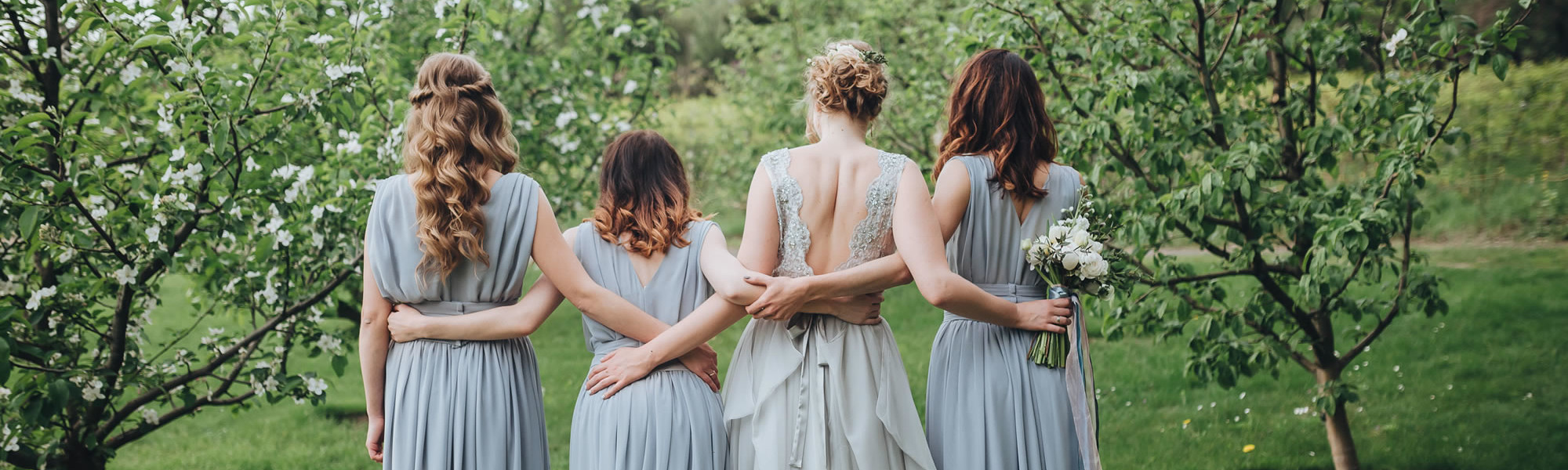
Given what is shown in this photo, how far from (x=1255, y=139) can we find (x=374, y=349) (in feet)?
10.5

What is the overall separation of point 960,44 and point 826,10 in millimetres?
5308

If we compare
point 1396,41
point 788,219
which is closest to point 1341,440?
point 1396,41

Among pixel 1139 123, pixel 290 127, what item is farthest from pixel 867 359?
pixel 290 127

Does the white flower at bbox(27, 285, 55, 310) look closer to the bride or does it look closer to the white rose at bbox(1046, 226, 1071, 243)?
the bride

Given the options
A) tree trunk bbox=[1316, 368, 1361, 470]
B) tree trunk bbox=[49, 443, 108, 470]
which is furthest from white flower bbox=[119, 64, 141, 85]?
tree trunk bbox=[1316, 368, 1361, 470]

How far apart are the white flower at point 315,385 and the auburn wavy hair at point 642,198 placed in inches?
64.9

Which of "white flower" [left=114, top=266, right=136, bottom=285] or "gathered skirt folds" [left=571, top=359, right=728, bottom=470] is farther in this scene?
"white flower" [left=114, top=266, right=136, bottom=285]

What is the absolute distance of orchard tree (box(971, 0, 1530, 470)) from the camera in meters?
3.63

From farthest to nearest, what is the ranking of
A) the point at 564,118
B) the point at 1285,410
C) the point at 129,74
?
the point at 1285,410 → the point at 564,118 → the point at 129,74

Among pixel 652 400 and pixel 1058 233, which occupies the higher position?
pixel 1058 233

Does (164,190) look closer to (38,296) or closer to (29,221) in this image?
(29,221)

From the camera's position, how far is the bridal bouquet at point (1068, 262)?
2885mm

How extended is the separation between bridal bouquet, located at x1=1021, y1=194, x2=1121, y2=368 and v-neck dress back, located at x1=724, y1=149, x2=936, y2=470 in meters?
0.41

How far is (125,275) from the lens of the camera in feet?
11.7
